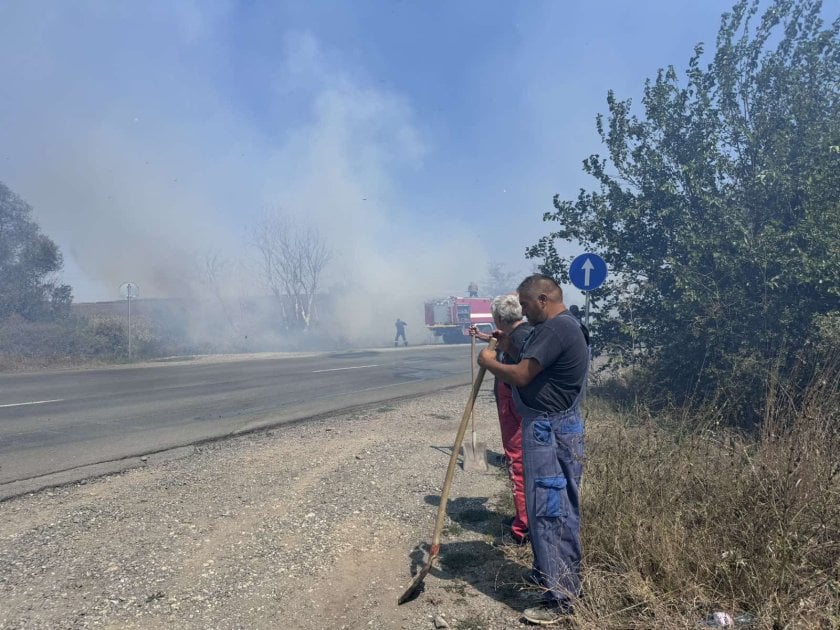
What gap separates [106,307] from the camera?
102 feet

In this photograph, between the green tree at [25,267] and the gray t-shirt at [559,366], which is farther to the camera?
the green tree at [25,267]

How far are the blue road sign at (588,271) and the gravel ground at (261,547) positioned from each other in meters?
3.14

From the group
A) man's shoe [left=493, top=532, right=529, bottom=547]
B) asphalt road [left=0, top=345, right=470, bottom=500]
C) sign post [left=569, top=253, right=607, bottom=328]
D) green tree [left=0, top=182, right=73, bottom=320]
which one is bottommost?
man's shoe [left=493, top=532, right=529, bottom=547]

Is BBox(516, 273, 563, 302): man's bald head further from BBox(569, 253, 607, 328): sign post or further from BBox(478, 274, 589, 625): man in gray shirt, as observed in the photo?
BBox(569, 253, 607, 328): sign post

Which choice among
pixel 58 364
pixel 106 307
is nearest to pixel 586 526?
pixel 58 364

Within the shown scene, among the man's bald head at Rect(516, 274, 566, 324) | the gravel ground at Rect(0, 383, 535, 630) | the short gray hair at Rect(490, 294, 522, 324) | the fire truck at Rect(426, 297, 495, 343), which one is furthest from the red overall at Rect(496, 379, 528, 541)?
the fire truck at Rect(426, 297, 495, 343)

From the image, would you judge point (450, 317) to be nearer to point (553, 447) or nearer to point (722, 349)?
point (722, 349)

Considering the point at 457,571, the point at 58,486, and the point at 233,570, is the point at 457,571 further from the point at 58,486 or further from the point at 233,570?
the point at 58,486

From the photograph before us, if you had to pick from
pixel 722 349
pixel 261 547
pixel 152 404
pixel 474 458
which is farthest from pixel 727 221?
pixel 152 404

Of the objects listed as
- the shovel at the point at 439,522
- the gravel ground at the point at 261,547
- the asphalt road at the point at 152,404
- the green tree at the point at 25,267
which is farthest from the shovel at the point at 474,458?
the green tree at the point at 25,267

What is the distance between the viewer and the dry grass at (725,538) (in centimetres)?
255

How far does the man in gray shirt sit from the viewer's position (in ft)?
9.36

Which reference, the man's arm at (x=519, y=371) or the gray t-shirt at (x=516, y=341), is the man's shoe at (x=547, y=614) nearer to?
the man's arm at (x=519, y=371)

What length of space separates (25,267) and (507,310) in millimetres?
25442
